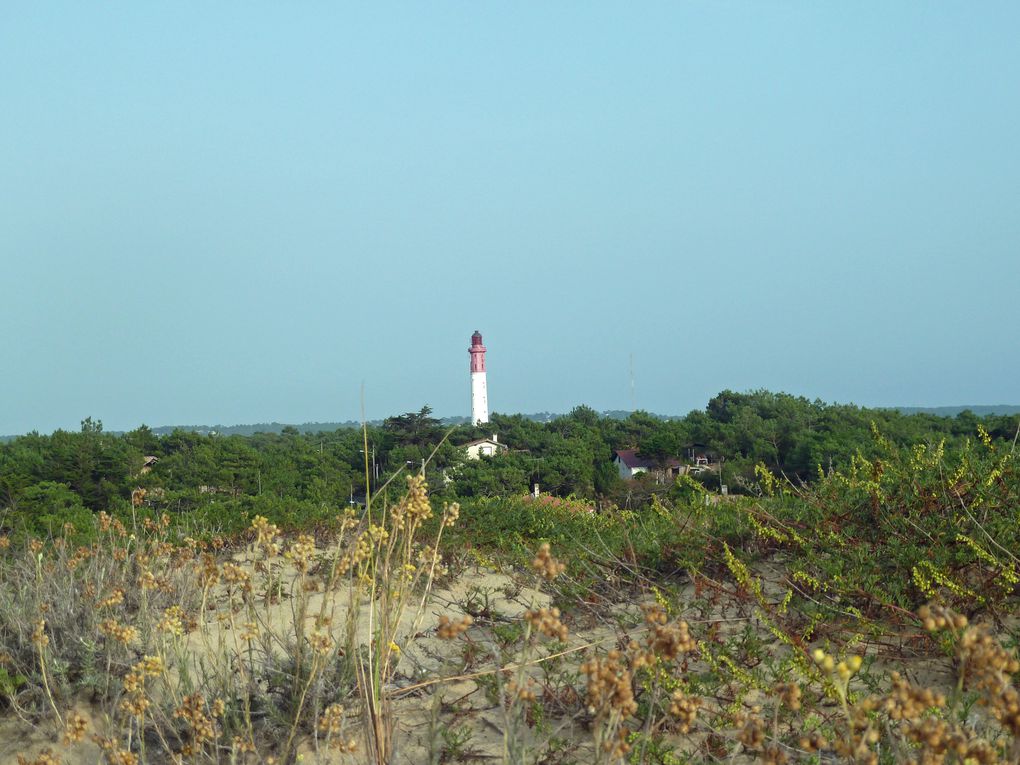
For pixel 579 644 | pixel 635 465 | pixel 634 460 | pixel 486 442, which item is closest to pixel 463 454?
pixel 486 442

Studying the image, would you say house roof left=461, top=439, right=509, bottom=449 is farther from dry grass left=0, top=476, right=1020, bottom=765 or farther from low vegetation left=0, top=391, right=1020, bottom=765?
dry grass left=0, top=476, right=1020, bottom=765

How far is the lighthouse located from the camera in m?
64.9

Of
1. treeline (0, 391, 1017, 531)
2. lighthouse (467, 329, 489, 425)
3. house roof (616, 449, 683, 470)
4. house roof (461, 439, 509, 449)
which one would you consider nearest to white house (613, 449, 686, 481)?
house roof (616, 449, 683, 470)

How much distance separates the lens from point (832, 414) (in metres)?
36.5

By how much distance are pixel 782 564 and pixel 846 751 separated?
295 cm

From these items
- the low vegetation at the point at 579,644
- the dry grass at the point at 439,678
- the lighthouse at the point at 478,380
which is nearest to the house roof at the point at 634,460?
the lighthouse at the point at 478,380

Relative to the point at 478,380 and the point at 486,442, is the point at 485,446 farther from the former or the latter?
the point at 478,380

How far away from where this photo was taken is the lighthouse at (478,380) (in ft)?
213

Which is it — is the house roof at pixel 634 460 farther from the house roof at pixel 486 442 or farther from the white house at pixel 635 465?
the house roof at pixel 486 442

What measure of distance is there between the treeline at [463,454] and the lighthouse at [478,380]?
18.5 m

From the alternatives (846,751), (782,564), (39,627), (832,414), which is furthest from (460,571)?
(832,414)

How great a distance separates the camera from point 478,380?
65.4 m

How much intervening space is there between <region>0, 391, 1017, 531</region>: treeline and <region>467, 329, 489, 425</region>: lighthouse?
729 inches

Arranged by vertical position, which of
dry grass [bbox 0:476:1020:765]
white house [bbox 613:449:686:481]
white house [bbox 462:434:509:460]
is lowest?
white house [bbox 613:449:686:481]
